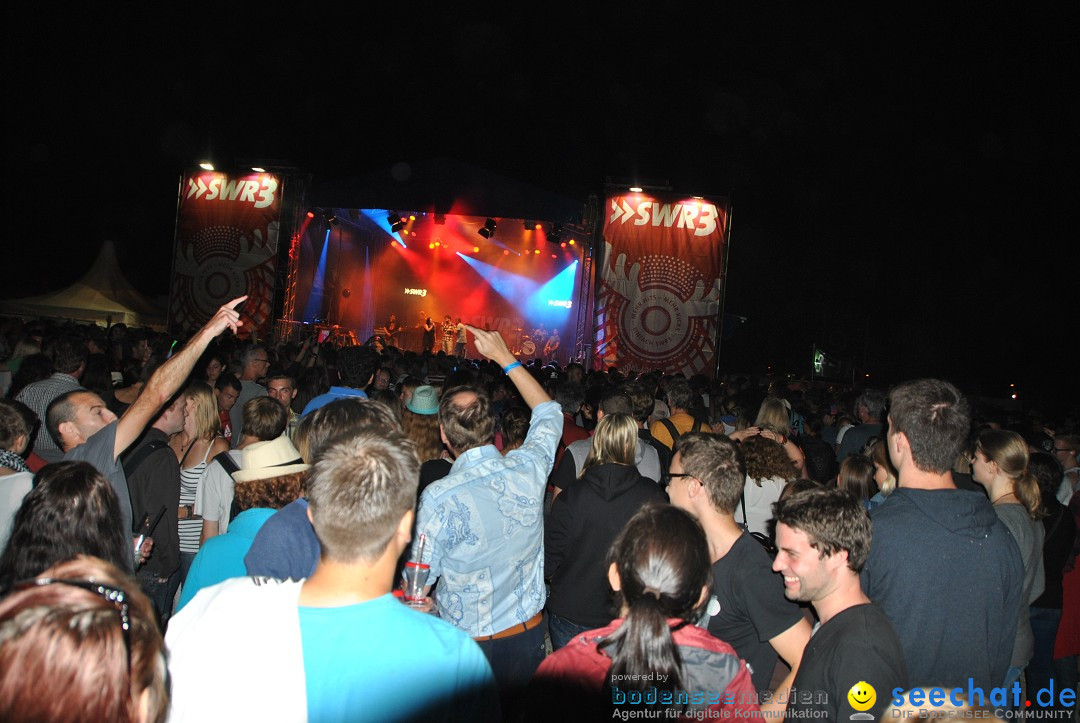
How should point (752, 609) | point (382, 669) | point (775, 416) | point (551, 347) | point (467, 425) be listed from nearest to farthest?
point (382, 669), point (752, 609), point (467, 425), point (775, 416), point (551, 347)

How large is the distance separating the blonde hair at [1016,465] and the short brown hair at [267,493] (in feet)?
10.3

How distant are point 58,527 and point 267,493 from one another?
586 millimetres

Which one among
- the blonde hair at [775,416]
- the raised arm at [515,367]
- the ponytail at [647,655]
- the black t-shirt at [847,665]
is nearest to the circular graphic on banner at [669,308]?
the blonde hair at [775,416]

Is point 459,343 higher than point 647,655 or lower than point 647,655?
higher

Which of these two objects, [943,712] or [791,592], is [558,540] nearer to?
[791,592]

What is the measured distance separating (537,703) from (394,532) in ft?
1.60

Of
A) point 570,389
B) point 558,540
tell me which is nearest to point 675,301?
point 570,389

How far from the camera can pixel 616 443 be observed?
346 centimetres

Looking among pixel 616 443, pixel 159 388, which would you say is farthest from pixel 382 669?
pixel 616 443

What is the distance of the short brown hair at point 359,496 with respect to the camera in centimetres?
137

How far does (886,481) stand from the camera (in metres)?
3.84

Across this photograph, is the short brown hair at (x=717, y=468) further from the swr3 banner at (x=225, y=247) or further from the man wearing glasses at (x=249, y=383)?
the swr3 banner at (x=225, y=247)

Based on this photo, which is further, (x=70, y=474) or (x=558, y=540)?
(x=558, y=540)

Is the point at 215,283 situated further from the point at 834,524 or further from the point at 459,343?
the point at 834,524
